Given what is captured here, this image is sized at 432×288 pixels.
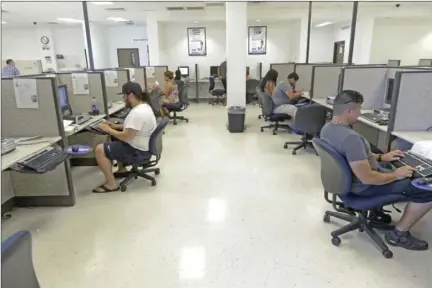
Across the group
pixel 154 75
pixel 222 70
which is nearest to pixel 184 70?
pixel 222 70

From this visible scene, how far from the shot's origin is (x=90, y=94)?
386 centimetres

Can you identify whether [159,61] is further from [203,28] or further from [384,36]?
[384,36]

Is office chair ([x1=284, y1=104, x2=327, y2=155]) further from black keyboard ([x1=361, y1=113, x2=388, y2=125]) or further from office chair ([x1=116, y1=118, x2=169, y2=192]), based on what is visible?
office chair ([x1=116, y1=118, x2=169, y2=192])

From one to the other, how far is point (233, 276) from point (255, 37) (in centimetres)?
901

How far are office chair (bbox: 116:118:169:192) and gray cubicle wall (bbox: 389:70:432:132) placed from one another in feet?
6.91

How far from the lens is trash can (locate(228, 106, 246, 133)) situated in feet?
18.6

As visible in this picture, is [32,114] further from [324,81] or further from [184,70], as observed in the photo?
[184,70]

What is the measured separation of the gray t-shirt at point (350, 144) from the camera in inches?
78.4

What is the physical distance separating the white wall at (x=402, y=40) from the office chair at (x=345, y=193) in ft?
A: 29.3

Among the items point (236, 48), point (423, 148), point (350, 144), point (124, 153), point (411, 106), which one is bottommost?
point (124, 153)

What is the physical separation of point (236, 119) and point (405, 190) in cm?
377

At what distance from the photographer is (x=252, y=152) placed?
4.60 meters

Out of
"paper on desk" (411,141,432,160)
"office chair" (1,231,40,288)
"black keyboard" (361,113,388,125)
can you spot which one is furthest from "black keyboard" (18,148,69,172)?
"black keyboard" (361,113,388,125)

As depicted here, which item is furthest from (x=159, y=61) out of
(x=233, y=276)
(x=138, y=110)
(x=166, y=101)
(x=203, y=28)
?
(x=233, y=276)
